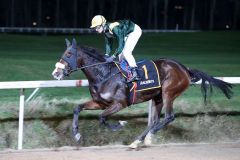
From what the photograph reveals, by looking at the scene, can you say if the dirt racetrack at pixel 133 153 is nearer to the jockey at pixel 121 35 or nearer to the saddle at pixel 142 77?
the saddle at pixel 142 77

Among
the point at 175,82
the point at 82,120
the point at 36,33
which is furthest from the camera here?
the point at 36,33

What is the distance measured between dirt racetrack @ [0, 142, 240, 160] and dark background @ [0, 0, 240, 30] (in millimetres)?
45416

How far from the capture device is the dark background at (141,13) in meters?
53.7

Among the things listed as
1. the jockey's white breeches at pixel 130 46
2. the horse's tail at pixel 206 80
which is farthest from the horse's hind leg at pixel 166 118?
the jockey's white breeches at pixel 130 46

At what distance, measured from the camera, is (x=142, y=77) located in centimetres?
807

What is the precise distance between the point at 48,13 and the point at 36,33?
1569cm

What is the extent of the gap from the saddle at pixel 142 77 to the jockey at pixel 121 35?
0.26ft

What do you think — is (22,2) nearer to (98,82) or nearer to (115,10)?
(115,10)

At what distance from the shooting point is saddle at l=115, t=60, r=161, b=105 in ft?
26.1

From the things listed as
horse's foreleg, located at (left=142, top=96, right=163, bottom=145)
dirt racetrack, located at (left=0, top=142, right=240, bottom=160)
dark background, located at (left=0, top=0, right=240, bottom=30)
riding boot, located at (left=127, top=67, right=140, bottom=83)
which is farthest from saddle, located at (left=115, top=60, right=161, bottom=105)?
dark background, located at (left=0, top=0, right=240, bottom=30)

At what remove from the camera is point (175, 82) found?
27.5 ft

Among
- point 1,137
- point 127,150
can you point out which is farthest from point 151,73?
point 1,137

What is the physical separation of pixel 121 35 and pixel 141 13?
1919 inches

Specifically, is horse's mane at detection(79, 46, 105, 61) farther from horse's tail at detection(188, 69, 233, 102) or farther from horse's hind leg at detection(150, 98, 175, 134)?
horse's tail at detection(188, 69, 233, 102)
